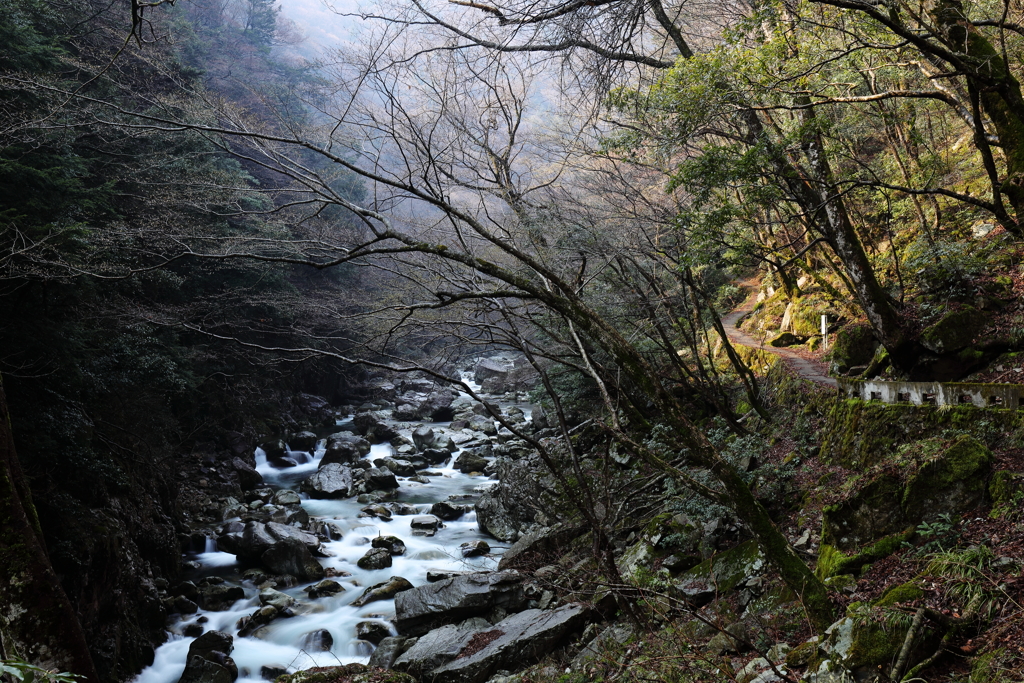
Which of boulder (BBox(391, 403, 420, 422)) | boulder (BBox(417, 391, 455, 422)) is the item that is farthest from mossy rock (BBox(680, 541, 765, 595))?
boulder (BBox(391, 403, 420, 422))

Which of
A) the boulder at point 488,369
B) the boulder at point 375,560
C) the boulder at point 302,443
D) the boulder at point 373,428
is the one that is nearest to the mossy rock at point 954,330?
the boulder at point 375,560

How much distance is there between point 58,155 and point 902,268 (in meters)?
15.3

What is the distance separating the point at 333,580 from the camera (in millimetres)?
10117

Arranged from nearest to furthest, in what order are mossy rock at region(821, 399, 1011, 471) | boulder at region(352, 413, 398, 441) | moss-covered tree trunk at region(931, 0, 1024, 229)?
mossy rock at region(821, 399, 1011, 471)
moss-covered tree trunk at region(931, 0, 1024, 229)
boulder at region(352, 413, 398, 441)

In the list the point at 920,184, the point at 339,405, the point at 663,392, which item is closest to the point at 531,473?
the point at 663,392

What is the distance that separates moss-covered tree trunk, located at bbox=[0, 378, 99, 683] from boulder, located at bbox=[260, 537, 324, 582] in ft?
17.1

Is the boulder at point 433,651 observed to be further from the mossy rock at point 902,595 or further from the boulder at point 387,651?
the mossy rock at point 902,595

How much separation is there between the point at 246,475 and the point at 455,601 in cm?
910

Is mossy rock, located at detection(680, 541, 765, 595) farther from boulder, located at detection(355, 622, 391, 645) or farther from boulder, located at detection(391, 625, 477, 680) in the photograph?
boulder, located at detection(355, 622, 391, 645)

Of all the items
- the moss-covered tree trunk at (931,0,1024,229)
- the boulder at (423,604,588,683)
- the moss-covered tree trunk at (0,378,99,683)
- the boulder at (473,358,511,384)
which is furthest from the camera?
the boulder at (473,358,511,384)

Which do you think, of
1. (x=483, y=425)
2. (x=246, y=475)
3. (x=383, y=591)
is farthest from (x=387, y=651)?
(x=483, y=425)

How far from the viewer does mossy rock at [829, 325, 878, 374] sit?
1013 centimetres

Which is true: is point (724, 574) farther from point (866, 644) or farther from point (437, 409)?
point (437, 409)

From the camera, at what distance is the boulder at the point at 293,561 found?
10.3 metres
